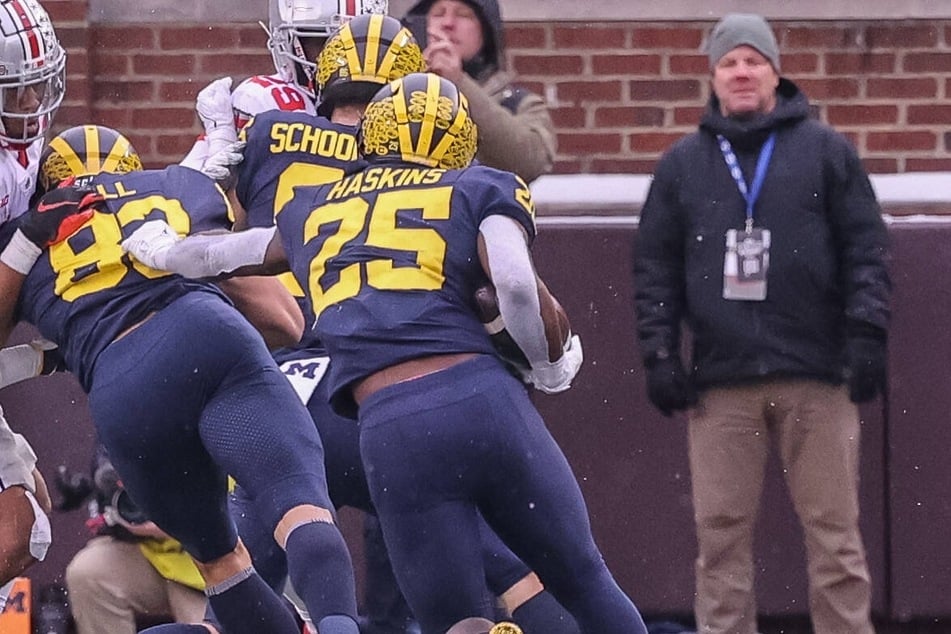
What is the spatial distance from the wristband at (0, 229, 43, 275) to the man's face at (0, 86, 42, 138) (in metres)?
0.28

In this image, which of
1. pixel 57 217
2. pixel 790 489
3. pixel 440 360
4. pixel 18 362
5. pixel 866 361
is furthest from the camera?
pixel 790 489

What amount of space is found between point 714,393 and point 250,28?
239cm

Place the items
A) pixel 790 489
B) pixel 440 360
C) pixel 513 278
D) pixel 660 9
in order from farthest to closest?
1. pixel 660 9
2. pixel 790 489
3. pixel 440 360
4. pixel 513 278

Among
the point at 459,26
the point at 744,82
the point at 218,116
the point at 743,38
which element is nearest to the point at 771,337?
the point at 744,82

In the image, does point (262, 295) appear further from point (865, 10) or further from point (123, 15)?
point (865, 10)

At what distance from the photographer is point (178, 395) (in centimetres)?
549

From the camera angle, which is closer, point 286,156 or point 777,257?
point 286,156

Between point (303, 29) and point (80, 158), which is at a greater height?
point (303, 29)

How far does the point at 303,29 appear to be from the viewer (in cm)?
657

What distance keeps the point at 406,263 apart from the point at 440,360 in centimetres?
24

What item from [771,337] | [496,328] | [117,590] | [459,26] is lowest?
[117,590]

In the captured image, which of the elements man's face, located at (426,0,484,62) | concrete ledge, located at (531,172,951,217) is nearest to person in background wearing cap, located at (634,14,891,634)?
man's face, located at (426,0,484,62)

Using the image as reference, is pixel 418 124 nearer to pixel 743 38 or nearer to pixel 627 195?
pixel 743 38

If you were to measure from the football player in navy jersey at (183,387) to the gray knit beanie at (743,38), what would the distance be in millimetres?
2007
